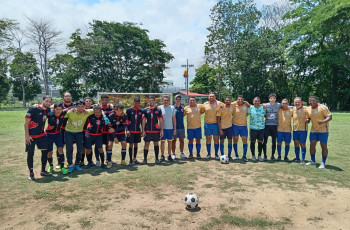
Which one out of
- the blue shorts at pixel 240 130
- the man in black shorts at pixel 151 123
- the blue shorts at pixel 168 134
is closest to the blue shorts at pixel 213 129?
the blue shorts at pixel 240 130

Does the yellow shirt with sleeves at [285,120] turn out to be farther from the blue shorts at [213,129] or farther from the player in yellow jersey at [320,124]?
the blue shorts at [213,129]

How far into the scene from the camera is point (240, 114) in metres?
7.82

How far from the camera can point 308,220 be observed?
13.5 ft

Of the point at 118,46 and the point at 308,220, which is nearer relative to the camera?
the point at 308,220

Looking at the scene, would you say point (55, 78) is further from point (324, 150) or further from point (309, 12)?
point (324, 150)

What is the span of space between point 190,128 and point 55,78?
4142 centimetres

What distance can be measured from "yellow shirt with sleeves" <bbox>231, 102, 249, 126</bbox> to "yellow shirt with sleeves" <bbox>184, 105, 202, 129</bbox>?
44.1 inches

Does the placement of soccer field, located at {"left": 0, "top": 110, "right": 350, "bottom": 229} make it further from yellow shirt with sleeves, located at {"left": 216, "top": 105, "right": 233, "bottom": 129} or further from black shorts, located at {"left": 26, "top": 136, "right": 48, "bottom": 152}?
yellow shirt with sleeves, located at {"left": 216, "top": 105, "right": 233, "bottom": 129}

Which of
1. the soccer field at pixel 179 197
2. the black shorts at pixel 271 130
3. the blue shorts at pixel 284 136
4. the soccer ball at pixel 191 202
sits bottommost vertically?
the soccer field at pixel 179 197

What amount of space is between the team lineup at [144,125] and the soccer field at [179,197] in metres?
0.56

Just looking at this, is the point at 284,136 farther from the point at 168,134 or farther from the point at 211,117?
the point at 168,134

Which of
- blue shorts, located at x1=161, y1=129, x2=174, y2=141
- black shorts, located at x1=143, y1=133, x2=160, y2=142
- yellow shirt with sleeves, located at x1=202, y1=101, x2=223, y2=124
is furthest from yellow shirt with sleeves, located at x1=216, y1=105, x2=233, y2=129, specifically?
black shorts, located at x1=143, y1=133, x2=160, y2=142

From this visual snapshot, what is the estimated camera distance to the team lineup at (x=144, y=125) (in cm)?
645

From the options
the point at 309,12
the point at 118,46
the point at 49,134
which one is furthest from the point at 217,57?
the point at 49,134
